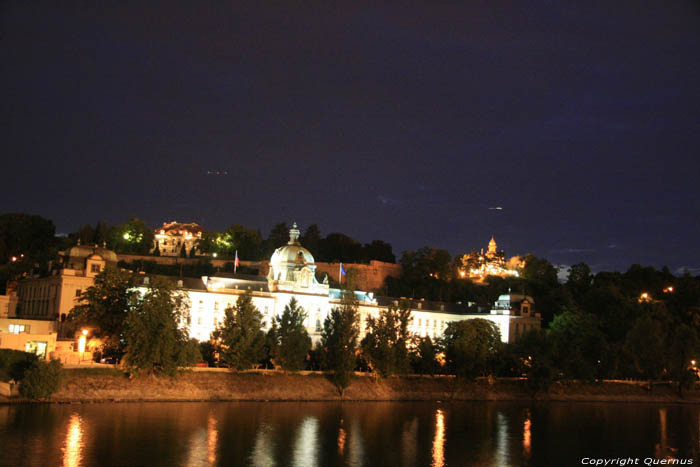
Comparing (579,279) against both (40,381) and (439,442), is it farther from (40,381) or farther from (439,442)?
(40,381)

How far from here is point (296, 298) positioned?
9244cm

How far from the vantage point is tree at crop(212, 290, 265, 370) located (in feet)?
225

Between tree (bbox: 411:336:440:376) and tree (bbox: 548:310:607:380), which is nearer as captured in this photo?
tree (bbox: 411:336:440:376)

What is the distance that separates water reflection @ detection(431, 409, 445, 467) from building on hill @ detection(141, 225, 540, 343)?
706 inches

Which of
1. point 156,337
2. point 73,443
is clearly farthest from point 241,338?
point 73,443

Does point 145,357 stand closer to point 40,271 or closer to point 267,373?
point 267,373

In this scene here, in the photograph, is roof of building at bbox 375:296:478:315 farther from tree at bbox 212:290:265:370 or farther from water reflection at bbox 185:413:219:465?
water reflection at bbox 185:413:219:465

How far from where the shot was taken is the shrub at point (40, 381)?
55.3 metres

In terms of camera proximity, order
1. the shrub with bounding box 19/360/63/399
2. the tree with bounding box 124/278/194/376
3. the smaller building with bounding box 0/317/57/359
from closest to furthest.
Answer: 1. the shrub with bounding box 19/360/63/399
2. the tree with bounding box 124/278/194/376
3. the smaller building with bounding box 0/317/57/359

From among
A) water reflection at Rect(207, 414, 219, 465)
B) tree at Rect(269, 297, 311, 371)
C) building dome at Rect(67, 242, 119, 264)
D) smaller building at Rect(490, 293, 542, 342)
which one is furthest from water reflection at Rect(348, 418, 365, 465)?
smaller building at Rect(490, 293, 542, 342)

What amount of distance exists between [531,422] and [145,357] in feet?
102

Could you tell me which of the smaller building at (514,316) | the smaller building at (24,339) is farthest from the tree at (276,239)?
the smaller building at (24,339)

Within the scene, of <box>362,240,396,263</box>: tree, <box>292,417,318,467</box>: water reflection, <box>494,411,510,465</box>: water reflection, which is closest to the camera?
<box>292,417,318,467</box>: water reflection

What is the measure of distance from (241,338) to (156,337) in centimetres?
941
